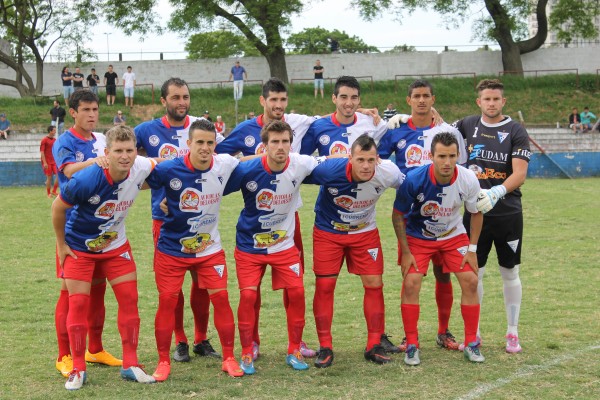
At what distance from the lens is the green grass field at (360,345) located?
596 centimetres

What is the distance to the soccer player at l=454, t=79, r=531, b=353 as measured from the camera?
699 cm

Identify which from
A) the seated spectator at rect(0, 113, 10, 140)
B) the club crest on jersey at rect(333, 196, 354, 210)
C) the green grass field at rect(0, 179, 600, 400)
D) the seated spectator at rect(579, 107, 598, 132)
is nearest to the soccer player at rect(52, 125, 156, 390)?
the green grass field at rect(0, 179, 600, 400)

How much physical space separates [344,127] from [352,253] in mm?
1217

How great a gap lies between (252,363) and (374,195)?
1.82 m

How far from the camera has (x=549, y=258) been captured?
11523mm

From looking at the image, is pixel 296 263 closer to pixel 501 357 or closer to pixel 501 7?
pixel 501 357

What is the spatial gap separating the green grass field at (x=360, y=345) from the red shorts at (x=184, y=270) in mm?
747

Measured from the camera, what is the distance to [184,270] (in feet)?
21.6

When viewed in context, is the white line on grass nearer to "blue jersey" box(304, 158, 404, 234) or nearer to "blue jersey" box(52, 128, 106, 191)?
"blue jersey" box(304, 158, 404, 234)

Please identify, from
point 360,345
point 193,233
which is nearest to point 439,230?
point 360,345

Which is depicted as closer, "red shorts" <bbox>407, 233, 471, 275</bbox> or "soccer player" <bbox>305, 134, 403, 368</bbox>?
"soccer player" <bbox>305, 134, 403, 368</bbox>

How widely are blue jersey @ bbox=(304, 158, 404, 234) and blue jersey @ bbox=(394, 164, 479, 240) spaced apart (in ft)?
0.63

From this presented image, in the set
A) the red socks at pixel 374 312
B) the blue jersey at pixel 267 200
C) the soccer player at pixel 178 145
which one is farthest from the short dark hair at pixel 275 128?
the red socks at pixel 374 312

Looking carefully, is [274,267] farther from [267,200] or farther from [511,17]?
[511,17]
